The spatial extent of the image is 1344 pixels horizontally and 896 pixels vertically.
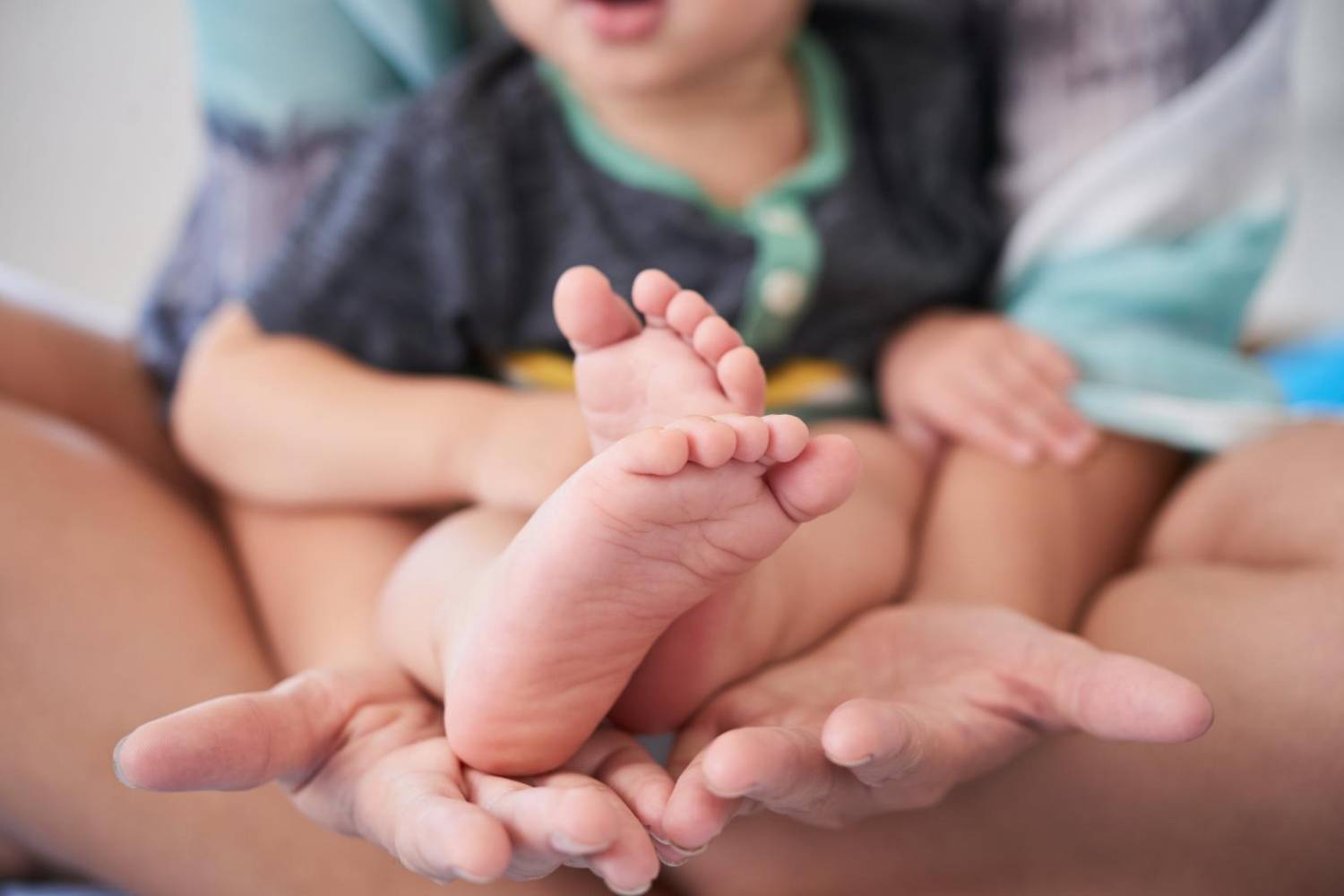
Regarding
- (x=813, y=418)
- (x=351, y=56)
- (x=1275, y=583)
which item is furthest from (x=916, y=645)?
(x=351, y=56)

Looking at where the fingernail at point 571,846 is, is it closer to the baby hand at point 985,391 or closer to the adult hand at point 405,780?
the adult hand at point 405,780

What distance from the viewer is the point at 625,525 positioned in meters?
0.40

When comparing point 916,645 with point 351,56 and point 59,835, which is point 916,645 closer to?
point 59,835

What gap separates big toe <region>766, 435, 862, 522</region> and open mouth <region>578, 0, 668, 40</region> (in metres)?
0.38

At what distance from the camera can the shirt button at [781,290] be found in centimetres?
76

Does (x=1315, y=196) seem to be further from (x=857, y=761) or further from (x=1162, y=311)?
(x=857, y=761)

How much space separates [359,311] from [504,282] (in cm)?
9

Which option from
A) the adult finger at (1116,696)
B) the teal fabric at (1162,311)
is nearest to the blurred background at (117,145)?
the teal fabric at (1162,311)

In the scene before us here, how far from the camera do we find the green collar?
0.78 metres

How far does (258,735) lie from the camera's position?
0.43 meters

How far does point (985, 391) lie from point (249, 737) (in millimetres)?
501

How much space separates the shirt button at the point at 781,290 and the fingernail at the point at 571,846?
45cm

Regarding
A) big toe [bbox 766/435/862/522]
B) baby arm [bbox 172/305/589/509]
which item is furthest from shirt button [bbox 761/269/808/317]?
big toe [bbox 766/435/862/522]

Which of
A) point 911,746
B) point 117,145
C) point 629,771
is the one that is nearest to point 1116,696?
point 911,746
